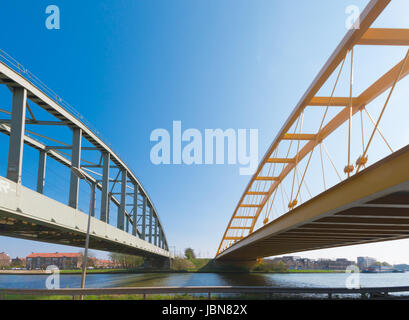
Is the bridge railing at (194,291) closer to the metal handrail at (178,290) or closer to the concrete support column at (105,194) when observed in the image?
the metal handrail at (178,290)

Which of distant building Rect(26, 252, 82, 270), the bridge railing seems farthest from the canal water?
distant building Rect(26, 252, 82, 270)

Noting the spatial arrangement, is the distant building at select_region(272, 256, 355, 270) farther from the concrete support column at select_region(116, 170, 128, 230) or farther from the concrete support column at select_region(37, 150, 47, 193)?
the concrete support column at select_region(37, 150, 47, 193)

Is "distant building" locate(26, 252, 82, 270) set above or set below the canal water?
below

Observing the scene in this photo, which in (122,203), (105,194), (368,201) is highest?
(105,194)

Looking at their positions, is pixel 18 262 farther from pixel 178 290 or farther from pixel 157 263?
pixel 178 290

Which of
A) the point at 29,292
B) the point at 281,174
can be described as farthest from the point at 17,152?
the point at 281,174

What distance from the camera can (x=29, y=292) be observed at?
527 inches

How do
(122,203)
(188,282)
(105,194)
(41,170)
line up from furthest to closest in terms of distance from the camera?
1. (122,203)
2. (188,282)
3. (105,194)
4. (41,170)

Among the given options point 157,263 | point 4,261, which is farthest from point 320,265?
point 4,261

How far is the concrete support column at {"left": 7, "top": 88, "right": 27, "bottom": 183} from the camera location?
17938mm

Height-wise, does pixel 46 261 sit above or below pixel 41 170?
below

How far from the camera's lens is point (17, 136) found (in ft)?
61.7

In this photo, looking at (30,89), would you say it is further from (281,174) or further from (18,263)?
(18,263)
